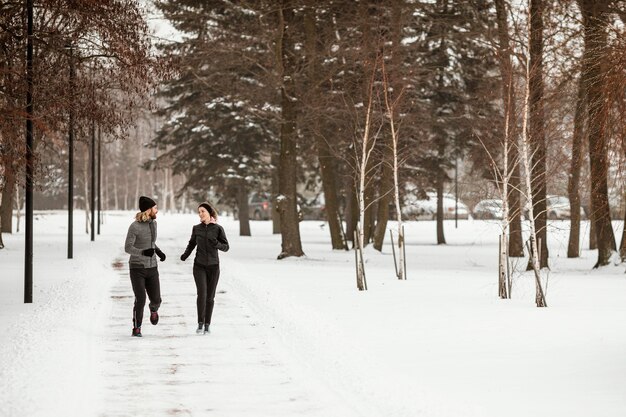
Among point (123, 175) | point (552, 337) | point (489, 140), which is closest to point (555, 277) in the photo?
point (489, 140)

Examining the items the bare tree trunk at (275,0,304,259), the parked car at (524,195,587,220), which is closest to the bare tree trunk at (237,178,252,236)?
the parked car at (524,195,587,220)

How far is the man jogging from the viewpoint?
11898 millimetres

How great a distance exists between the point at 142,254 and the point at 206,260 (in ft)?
2.82

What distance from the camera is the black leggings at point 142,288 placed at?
1185 centimetres

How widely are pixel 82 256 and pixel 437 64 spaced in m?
14.9

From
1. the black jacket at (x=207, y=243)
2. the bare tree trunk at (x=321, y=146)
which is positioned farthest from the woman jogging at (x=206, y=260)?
the bare tree trunk at (x=321, y=146)

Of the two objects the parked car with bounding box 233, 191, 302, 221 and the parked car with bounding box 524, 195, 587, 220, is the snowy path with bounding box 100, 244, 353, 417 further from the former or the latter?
the parked car with bounding box 233, 191, 302, 221

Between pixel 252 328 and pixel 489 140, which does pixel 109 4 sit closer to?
pixel 252 328

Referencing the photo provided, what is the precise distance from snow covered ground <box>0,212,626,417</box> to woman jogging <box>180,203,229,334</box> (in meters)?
0.42

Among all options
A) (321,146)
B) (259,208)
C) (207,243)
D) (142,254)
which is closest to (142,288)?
(142,254)

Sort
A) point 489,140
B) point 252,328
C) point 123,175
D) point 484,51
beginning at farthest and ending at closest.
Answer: point 123,175
point 484,51
point 489,140
point 252,328

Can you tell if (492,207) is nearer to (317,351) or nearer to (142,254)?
(142,254)

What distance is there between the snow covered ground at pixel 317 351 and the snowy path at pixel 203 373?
0.02 metres

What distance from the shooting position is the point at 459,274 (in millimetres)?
23641
